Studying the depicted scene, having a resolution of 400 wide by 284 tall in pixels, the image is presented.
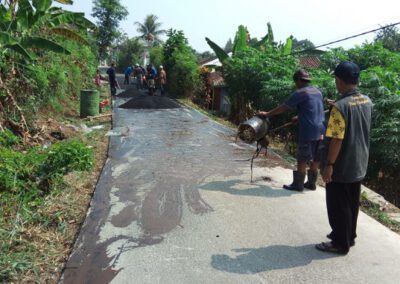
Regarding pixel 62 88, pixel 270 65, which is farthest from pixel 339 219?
pixel 62 88

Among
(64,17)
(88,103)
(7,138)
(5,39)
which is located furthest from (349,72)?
(88,103)

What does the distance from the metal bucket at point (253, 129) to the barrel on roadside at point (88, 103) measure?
8015mm

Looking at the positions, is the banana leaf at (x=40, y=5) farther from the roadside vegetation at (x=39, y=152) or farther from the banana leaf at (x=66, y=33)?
the banana leaf at (x=66, y=33)

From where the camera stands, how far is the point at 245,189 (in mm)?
5699

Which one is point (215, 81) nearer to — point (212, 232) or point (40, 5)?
point (40, 5)

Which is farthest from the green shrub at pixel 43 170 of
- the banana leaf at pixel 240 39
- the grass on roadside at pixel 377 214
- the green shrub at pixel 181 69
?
the green shrub at pixel 181 69

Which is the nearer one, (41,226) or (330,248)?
(330,248)

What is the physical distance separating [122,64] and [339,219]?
5203 centimetres

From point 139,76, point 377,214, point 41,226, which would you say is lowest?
point 41,226

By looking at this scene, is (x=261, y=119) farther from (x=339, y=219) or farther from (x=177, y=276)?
(x=177, y=276)

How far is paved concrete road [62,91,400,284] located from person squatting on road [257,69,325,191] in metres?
0.43

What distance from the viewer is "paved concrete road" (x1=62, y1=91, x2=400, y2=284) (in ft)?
11.4

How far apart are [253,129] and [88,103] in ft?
27.3

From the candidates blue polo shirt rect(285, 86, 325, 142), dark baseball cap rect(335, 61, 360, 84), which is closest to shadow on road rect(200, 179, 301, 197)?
blue polo shirt rect(285, 86, 325, 142)
